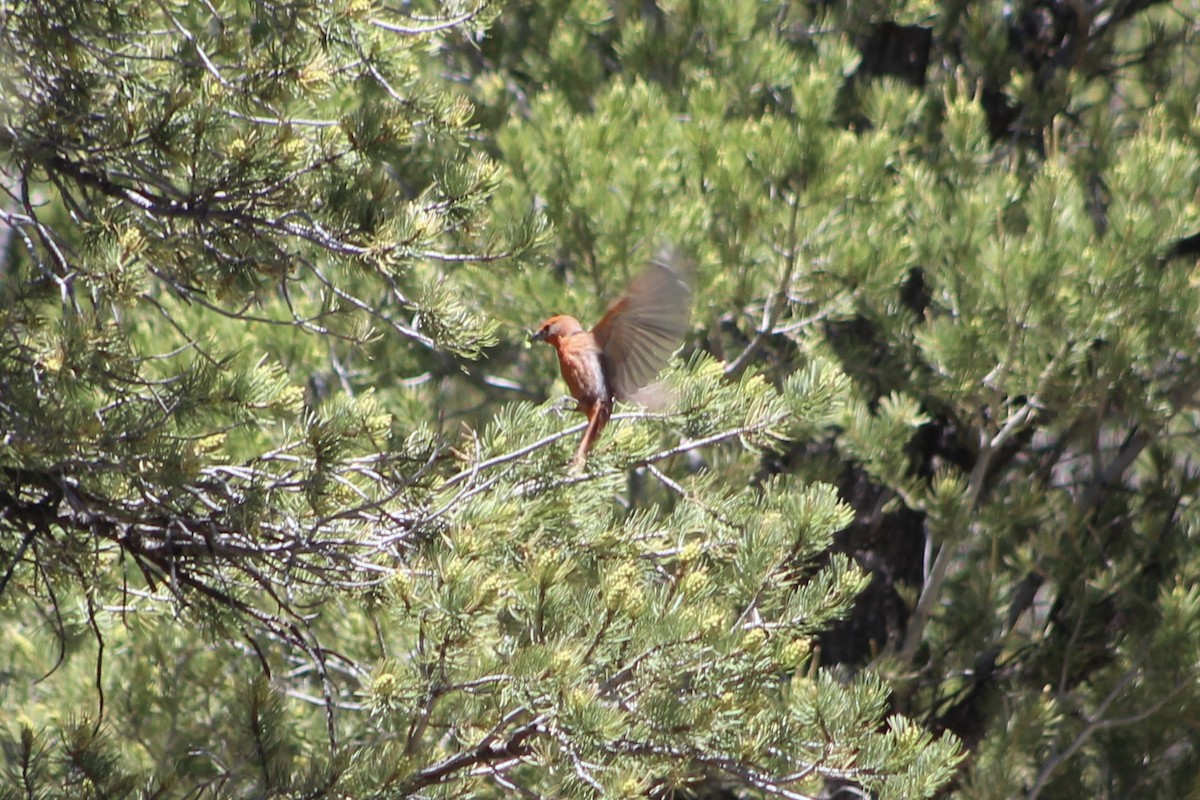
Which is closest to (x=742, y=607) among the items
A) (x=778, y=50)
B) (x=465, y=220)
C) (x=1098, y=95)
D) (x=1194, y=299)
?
(x=465, y=220)

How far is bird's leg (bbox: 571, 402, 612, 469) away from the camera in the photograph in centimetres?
282

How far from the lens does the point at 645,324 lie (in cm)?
312

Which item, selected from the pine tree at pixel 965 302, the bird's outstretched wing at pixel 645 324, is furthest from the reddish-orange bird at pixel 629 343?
the pine tree at pixel 965 302

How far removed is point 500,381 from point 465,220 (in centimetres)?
222

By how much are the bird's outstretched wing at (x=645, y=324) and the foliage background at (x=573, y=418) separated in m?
0.13

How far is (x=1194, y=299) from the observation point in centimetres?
385

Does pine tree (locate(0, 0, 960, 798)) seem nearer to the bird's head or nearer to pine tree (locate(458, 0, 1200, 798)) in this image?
the bird's head

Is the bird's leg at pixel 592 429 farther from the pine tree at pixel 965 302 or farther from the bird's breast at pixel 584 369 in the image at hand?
the pine tree at pixel 965 302

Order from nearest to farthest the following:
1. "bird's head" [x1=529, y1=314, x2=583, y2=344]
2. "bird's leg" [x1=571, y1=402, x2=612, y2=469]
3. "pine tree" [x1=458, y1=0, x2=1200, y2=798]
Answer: "bird's leg" [x1=571, y1=402, x2=612, y2=469] → "bird's head" [x1=529, y1=314, x2=583, y2=344] → "pine tree" [x1=458, y1=0, x2=1200, y2=798]

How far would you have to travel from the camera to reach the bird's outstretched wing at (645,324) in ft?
9.69

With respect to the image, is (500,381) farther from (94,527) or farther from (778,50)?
(94,527)

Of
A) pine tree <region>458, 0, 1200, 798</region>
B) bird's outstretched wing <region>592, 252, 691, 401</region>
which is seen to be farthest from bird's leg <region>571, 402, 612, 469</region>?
pine tree <region>458, 0, 1200, 798</region>

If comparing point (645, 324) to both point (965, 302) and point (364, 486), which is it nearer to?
point (364, 486)

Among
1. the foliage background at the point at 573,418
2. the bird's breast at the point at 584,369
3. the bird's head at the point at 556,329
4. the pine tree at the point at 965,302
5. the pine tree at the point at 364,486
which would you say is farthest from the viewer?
the pine tree at the point at 965,302
